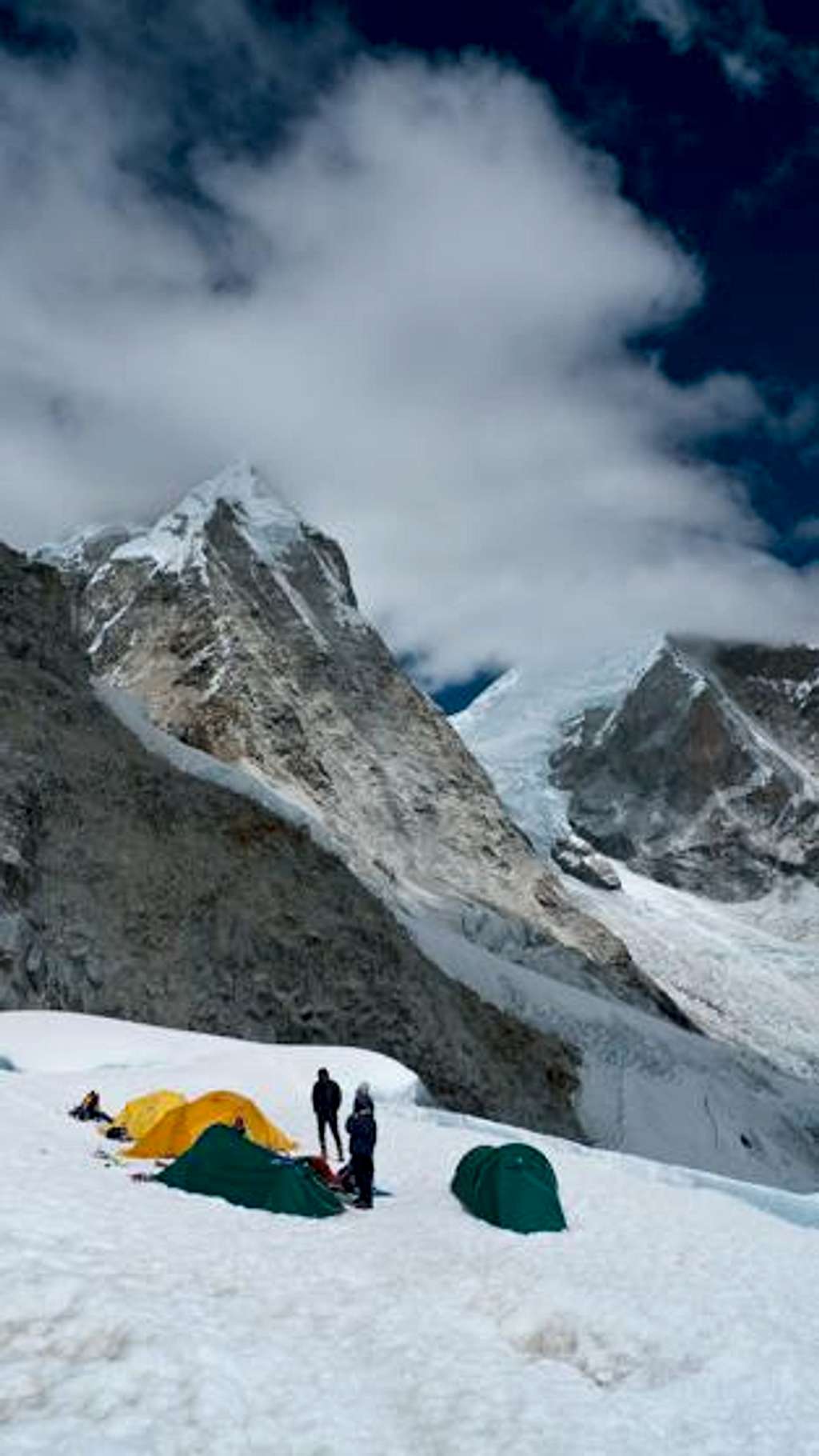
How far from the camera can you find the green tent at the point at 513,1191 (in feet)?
56.2

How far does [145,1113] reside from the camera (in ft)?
71.3

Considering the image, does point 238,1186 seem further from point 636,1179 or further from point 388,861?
point 388,861

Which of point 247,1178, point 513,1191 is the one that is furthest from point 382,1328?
point 513,1191

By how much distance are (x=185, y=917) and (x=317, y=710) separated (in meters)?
61.1

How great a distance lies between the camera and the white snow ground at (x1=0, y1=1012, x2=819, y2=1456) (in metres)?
7.86

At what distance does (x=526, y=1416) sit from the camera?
8.79m

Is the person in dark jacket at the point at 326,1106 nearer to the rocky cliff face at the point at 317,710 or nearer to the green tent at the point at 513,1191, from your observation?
the green tent at the point at 513,1191

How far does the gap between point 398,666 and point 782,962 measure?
208 ft

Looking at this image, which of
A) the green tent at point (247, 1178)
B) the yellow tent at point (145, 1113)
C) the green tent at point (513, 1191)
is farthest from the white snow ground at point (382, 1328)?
the yellow tent at point (145, 1113)

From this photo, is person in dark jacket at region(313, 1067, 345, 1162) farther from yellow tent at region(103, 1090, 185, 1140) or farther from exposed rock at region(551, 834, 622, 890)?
exposed rock at region(551, 834, 622, 890)

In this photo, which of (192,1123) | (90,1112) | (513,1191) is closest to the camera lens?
(513,1191)

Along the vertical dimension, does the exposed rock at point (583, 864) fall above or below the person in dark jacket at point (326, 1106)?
above

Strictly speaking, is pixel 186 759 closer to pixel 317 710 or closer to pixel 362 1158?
pixel 317 710

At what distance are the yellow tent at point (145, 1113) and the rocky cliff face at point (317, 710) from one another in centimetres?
5616
